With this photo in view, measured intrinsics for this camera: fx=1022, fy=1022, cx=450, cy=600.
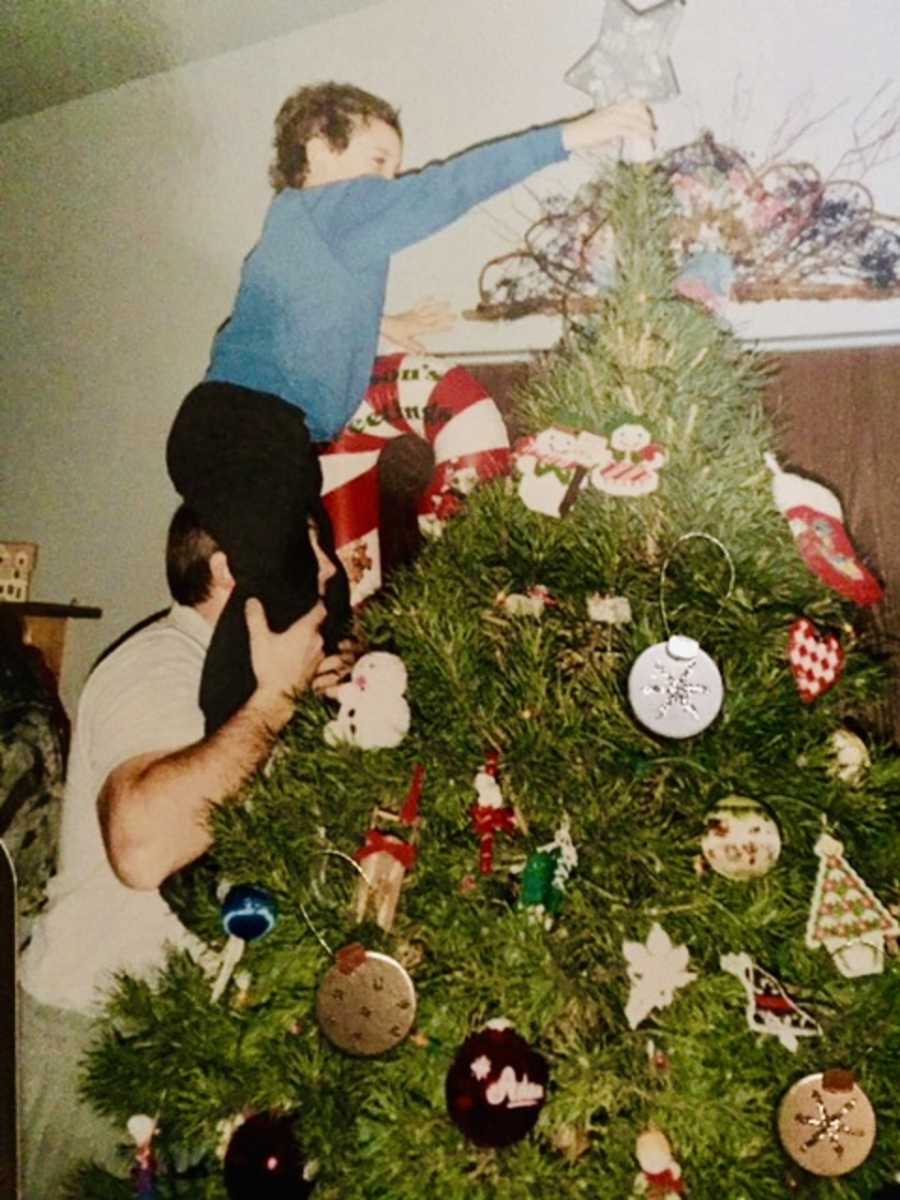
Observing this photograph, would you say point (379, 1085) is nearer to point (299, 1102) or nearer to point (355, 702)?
point (299, 1102)

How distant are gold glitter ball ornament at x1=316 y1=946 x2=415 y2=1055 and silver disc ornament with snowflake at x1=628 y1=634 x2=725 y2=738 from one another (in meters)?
0.35

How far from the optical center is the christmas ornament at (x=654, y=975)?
0.94 metres

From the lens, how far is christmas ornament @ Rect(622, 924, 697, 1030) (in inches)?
36.9

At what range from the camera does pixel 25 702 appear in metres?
1.53

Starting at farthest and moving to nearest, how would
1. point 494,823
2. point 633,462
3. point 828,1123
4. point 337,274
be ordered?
point 337,274, point 633,462, point 494,823, point 828,1123

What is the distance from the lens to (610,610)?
1.06 m

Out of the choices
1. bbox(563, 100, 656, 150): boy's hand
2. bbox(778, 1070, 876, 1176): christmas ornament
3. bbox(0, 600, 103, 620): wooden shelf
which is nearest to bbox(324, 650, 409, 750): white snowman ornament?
bbox(778, 1070, 876, 1176): christmas ornament

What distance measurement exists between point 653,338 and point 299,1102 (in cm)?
91

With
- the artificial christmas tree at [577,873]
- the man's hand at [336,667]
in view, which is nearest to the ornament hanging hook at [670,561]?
the artificial christmas tree at [577,873]

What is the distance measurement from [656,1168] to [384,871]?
1.20 feet

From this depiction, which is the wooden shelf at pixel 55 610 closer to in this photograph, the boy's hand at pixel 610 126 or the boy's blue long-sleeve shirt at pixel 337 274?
the boy's blue long-sleeve shirt at pixel 337 274

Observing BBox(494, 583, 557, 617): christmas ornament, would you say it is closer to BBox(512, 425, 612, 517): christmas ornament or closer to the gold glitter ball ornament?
BBox(512, 425, 612, 517): christmas ornament

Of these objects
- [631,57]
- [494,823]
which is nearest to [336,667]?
[494,823]

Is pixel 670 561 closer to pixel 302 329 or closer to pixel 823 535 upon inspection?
pixel 823 535
